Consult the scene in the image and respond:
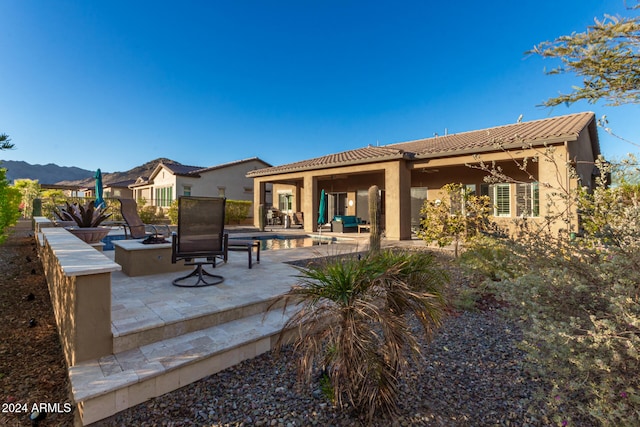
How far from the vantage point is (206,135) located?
30734mm

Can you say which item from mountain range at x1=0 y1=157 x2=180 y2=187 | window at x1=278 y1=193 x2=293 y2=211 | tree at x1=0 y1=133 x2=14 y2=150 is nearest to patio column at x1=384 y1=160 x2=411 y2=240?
tree at x1=0 y1=133 x2=14 y2=150

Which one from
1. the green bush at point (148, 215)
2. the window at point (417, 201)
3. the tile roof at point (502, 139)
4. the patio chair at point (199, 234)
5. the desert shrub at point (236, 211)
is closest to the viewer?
the patio chair at point (199, 234)

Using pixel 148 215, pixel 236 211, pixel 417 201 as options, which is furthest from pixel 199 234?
pixel 148 215

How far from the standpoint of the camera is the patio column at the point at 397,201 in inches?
476

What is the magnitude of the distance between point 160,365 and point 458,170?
1413 cm

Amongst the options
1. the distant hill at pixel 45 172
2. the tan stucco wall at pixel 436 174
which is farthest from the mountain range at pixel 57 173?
the tan stucco wall at pixel 436 174

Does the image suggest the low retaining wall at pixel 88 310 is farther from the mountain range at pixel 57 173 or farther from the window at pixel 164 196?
the mountain range at pixel 57 173

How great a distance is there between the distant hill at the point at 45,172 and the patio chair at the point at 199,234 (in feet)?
475

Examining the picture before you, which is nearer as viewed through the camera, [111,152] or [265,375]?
[265,375]

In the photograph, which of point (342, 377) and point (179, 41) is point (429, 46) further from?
point (342, 377)

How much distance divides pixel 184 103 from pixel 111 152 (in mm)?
10015

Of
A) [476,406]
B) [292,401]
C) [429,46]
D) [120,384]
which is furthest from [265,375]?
[429,46]

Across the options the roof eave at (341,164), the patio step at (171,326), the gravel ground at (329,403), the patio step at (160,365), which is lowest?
the gravel ground at (329,403)

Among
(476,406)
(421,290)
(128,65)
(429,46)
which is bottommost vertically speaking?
(476,406)
